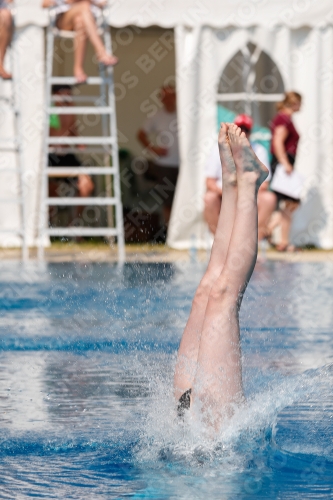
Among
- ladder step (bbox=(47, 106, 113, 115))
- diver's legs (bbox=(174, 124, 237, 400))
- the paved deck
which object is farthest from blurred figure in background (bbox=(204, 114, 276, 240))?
diver's legs (bbox=(174, 124, 237, 400))

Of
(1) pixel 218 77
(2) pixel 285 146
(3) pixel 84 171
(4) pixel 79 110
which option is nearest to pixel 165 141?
(1) pixel 218 77

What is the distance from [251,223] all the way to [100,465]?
833 millimetres

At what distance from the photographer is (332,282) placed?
7.23 m

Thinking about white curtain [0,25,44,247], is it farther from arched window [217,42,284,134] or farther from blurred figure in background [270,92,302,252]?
blurred figure in background [270,92,302,252]

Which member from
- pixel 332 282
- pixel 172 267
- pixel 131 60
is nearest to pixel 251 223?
pixel 332 282

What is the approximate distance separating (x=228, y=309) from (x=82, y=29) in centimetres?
686

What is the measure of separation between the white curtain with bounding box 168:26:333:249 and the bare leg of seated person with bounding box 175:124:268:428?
22.0 feet

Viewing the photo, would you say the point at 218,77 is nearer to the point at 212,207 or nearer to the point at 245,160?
the point at 212,207

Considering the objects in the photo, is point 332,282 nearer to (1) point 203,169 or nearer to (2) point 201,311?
(1) point 203,169

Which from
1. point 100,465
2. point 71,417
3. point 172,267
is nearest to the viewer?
point 100,465

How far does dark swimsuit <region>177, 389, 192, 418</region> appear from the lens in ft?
8.87

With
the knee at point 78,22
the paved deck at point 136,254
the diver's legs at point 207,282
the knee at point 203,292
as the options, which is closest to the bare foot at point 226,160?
the diver's legs at point 207,282

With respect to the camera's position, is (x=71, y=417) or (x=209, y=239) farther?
(x=209, y=239)

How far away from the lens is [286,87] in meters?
10.1
